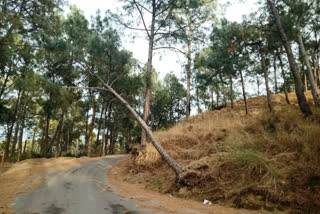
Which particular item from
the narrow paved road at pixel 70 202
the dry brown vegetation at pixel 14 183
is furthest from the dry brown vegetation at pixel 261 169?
the dry brown vegetation at pixel 14 183

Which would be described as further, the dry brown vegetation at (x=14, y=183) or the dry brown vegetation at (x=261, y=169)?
the dry brown vegetation at (x=14, y=183)

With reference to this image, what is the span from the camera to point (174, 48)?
1032cm

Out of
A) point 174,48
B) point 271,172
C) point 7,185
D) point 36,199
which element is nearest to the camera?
point 271,172

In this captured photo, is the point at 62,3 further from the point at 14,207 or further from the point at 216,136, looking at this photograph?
the point at 216,136

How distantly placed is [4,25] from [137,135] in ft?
92.6

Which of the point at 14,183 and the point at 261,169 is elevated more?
the point at 261,169

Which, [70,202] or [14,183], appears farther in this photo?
[14,183]

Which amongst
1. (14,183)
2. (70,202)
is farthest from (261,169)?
(14,183)

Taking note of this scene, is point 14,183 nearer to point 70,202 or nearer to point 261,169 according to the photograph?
point 70,202

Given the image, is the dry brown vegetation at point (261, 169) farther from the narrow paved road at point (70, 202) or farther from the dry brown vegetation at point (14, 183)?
the dry brown vegetation at point (14, 183)

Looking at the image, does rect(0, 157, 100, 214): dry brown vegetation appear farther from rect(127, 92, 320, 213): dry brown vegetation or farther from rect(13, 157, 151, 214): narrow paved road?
rect(127, 92, 320, 213): dry brown vegetation

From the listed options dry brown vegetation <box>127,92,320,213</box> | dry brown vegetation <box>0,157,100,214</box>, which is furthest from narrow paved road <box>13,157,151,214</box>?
dry brown vegetation <box>127,92,320,213</box>

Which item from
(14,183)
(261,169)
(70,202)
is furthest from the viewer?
(14,183)

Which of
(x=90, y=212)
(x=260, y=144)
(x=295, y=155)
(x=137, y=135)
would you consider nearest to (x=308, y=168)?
(x=295, y=155)
